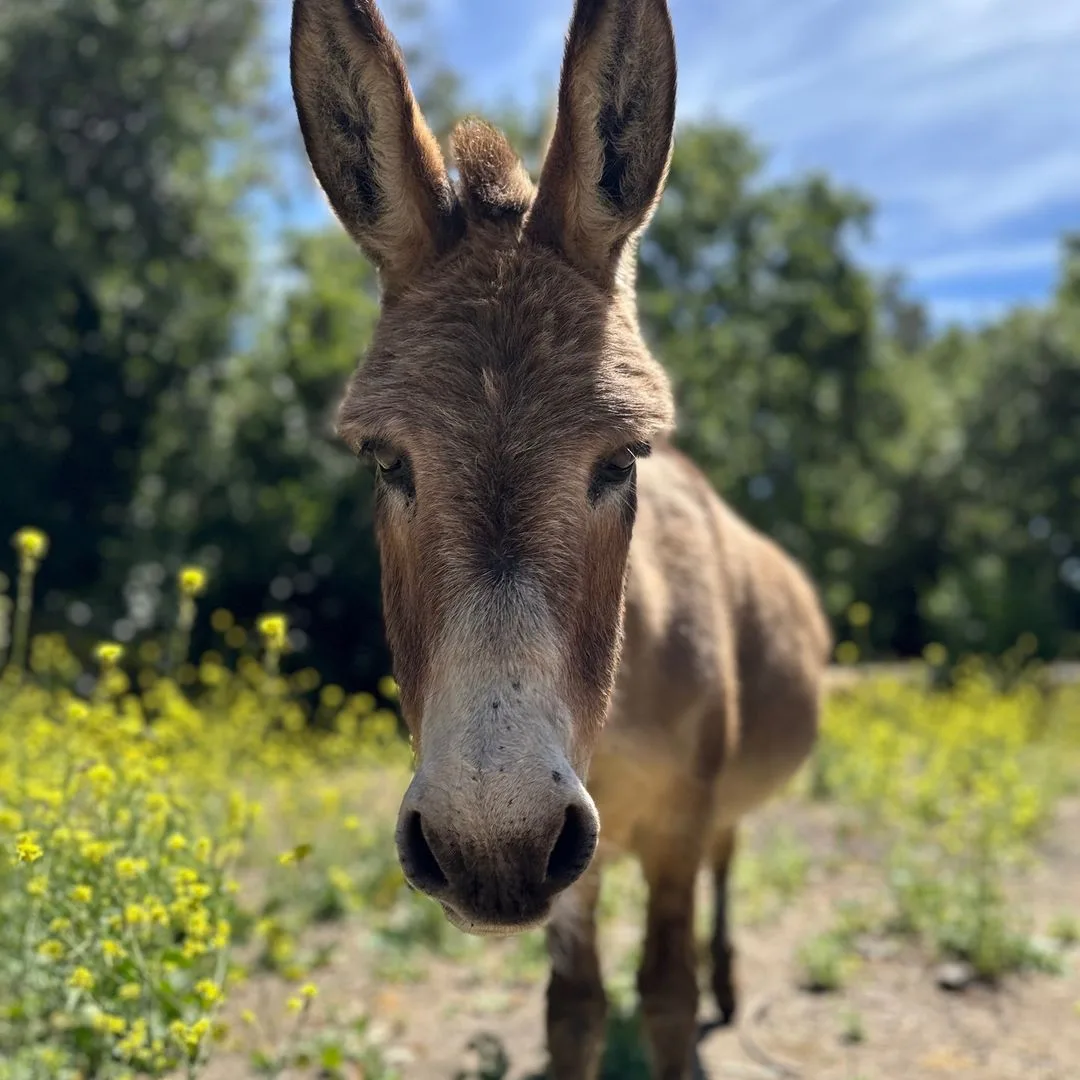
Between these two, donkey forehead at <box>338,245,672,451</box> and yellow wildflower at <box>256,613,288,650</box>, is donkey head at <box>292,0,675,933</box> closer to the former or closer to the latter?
donkey forehead at <box>338,245,672,451</box>

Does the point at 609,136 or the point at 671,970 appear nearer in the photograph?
the point at 609,136

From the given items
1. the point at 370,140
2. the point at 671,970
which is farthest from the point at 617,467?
the point at 671,970

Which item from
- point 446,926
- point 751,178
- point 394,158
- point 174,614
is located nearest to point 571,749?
point 394,158

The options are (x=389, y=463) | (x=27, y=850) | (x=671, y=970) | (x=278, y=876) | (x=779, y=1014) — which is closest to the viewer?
(x=27, y=850)

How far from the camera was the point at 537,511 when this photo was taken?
2.10m

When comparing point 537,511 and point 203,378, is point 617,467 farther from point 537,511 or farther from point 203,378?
point 203,378

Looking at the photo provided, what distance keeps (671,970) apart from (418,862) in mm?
1939

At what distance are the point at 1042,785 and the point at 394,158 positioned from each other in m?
7.91

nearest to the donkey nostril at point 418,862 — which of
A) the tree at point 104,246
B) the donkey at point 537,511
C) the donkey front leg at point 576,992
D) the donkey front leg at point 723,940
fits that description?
the donkey at point 537,511

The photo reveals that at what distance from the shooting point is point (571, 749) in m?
2.03

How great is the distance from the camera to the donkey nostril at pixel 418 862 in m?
1.81

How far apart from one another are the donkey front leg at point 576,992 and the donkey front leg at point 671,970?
17 cm

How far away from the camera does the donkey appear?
71.7 inches

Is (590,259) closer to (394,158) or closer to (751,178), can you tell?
(394,158)
